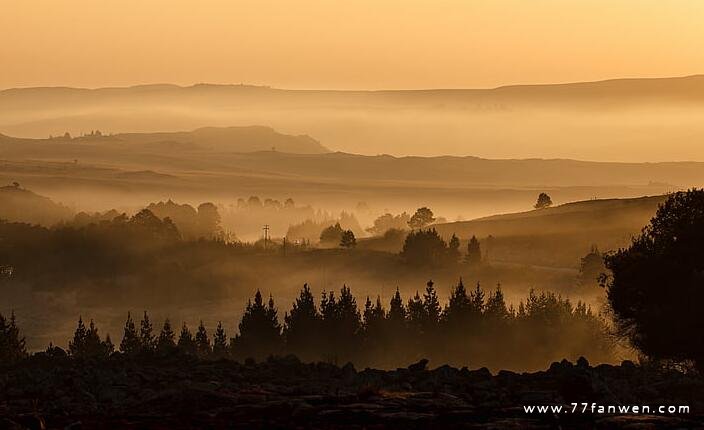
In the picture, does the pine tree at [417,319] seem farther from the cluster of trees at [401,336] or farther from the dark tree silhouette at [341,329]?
the dark tree silhouette at [341,329]

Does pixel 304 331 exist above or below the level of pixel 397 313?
below

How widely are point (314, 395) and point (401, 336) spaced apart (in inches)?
5377

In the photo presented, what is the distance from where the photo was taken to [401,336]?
600 feet

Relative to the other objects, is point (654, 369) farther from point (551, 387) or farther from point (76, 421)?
point (76, 421)

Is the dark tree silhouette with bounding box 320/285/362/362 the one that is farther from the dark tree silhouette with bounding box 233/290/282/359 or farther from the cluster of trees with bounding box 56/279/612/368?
the dark tree silhouette with bounding box 233/290/282/359

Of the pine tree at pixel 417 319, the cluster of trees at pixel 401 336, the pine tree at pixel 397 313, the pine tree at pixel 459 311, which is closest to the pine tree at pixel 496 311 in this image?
the cluster of trees at pixel 401 336

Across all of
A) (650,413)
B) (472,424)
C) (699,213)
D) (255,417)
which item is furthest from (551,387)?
(699,213)

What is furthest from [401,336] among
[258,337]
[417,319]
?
[258,337]

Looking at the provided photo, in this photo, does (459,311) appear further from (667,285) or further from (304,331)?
(667,285)

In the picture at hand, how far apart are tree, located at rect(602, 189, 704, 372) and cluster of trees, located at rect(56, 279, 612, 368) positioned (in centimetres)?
10196

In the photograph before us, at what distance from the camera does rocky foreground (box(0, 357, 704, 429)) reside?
136 feet

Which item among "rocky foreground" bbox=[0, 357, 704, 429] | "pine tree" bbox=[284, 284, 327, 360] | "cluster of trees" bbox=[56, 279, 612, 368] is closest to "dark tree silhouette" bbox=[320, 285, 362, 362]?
"cluster of trees" bbox=[56, 279, 612, 368]

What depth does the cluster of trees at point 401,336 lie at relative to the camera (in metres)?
A: 175

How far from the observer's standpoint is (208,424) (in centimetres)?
4081
